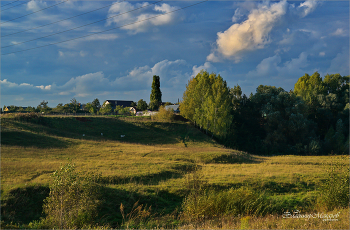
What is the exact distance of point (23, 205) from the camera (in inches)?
497

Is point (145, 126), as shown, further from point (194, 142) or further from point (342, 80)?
point (342, 80)

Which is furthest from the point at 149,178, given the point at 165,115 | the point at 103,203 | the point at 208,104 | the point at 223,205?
the point at 165,115

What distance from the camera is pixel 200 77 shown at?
62938 mm

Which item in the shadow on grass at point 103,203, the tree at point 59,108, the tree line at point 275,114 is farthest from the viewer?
the tree at point 59,108

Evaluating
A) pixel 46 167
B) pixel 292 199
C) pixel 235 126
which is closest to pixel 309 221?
pixel 292 199

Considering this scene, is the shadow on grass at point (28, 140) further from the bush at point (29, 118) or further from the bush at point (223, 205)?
the bush at point (223, 205)

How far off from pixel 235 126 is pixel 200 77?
1794 centimetres

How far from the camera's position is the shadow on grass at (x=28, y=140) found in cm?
3000

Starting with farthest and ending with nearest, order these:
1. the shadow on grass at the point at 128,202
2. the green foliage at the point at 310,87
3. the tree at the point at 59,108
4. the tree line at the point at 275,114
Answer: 1. the tree at the point at 59,108
2. the green foliage at the point at 310,87
3. the tree line at the point at 275,114
4. the shadow on grass at the point at 128,202

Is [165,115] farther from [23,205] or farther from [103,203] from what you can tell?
[23,205]

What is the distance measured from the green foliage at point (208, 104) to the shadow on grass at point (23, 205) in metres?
45.7

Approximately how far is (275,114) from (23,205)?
192 ft

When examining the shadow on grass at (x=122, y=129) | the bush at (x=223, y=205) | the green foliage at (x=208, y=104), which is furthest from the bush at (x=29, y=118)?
the bush at (x=223, y=205)

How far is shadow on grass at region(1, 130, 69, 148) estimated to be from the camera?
30.0 m
